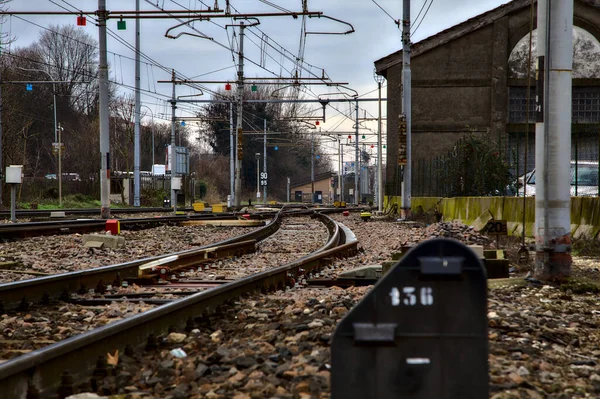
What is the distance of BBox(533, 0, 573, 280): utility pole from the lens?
7891 millimetres

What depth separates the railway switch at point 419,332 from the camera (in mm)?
2814

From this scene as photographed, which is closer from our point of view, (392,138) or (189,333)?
(189,333)

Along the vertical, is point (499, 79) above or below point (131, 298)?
above

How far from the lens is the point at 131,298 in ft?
23.4

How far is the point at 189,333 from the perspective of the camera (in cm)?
527

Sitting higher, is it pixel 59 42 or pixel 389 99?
pixel 59 42

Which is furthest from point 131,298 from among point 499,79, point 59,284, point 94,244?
point 499,79

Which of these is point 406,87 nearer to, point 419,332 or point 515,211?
point 515,211

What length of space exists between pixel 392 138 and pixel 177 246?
24.8 meters

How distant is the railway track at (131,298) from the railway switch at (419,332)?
1.63 metres

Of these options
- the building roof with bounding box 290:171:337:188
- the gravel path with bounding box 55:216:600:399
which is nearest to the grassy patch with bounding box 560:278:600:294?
the gravel path with bounding box 55:216:600:399

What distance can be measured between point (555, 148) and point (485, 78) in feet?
94.6

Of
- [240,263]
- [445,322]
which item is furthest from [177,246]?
[445,322]

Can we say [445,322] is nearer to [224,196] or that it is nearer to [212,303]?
[212,303]
